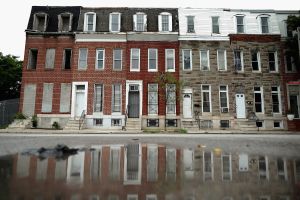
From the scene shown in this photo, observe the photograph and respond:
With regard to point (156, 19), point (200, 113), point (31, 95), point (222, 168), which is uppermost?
point (156, 19)

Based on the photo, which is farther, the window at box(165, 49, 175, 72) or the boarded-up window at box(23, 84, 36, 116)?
the window at box(165, 49, 175, 72)

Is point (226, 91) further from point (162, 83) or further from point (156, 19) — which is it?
point (156, 19)

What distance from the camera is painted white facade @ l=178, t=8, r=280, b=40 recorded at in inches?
963

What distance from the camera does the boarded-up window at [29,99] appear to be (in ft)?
78.2

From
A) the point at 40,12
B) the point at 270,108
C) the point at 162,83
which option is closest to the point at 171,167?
the point at 162,83

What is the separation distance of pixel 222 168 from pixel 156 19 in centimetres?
2293

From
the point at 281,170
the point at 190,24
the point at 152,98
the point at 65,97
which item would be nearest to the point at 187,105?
the point at 152,98

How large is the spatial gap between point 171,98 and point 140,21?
9153 millimetres

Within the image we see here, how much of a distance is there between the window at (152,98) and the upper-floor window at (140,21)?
6305mm

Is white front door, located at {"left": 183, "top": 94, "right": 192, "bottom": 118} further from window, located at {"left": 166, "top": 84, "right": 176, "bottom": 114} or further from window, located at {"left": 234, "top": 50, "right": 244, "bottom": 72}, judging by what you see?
window, located at {"left": 234, "top": 50, "right": 244, "bottom": 72}

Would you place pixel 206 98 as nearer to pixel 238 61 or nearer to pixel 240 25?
pixel 238 61

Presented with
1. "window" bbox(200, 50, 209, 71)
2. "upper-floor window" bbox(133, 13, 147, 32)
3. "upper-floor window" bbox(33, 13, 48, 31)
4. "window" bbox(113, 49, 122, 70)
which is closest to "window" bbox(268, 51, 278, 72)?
"window" bbox(200, 50, 209, 71)

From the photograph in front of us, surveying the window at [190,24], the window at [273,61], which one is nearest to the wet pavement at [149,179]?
the window at [190,24]

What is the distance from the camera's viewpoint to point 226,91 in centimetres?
2377
